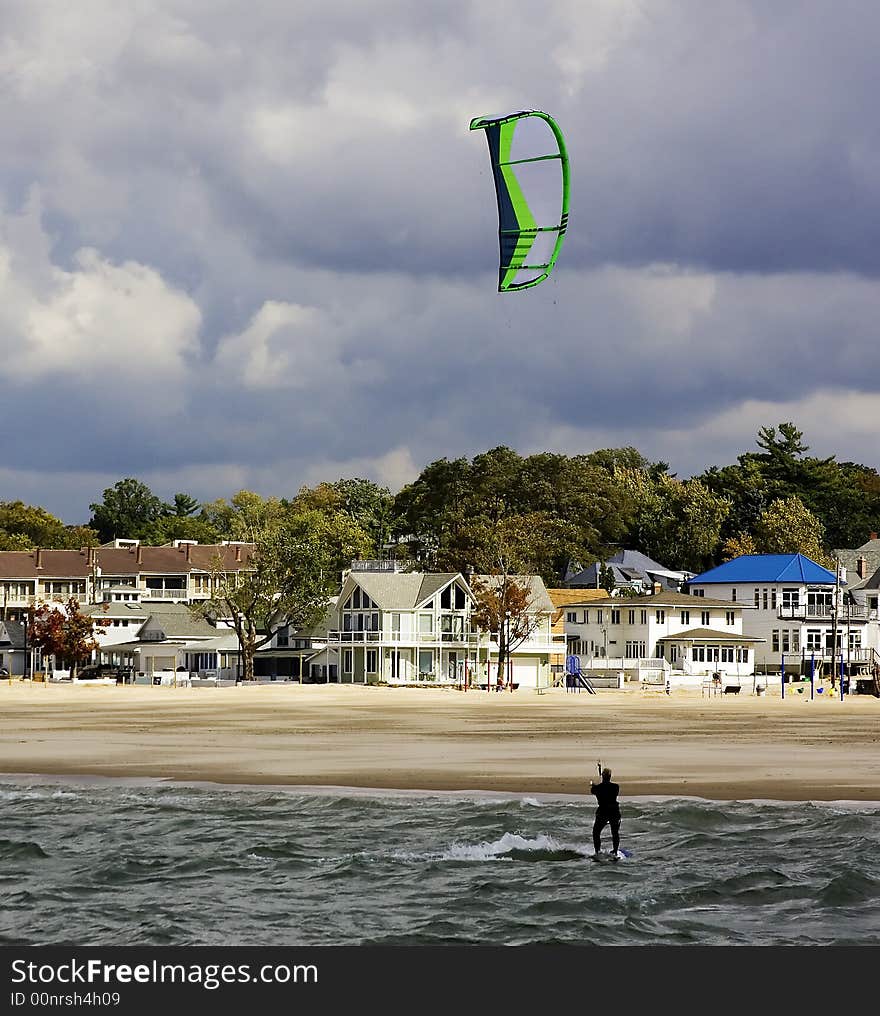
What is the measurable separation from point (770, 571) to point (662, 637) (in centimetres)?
877

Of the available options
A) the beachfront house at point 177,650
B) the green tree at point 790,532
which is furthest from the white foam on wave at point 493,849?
the green tree at point 790,532

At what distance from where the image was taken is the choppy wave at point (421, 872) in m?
14.6

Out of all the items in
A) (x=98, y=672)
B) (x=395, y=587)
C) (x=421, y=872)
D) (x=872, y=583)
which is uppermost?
(x=872, y=583)

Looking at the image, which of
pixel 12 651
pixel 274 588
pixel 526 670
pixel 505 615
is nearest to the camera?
pixel 505 615

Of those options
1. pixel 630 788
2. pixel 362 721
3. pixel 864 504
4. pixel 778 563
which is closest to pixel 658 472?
pixel 864 504

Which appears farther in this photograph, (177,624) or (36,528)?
(36,528)

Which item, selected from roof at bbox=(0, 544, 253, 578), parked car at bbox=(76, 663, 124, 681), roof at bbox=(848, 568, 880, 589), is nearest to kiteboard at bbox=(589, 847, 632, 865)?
parked car at bbox=(76, 663, 124, 681)

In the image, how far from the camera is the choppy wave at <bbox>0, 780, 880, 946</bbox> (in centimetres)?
1459

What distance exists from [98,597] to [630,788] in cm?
7833

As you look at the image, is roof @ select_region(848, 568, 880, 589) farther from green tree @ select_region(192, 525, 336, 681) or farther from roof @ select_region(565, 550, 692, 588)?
green tree @ select_region(192, 525, 336, 681)

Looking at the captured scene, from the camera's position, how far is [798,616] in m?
77.3

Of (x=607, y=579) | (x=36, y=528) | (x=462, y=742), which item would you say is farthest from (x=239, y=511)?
(x=462, y=742)

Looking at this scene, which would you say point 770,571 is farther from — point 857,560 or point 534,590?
point 857,560

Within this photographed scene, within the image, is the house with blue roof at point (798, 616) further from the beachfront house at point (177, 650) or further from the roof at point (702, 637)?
the beachfront house at point (177, 650)
